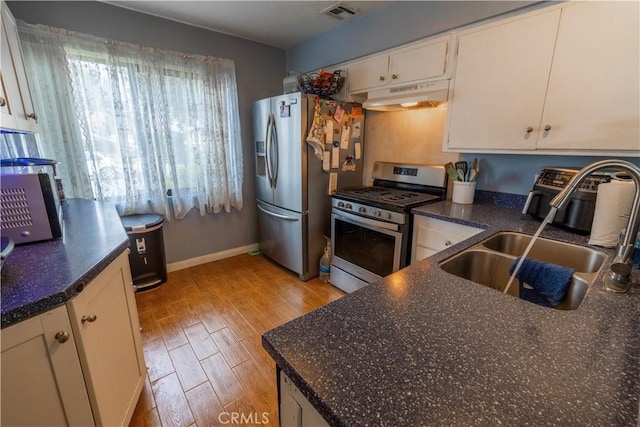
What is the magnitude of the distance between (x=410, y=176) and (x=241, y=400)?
2.04m

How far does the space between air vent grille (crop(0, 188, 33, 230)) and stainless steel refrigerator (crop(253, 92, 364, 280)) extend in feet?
5.70

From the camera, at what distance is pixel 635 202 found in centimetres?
77

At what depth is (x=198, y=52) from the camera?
2.68 m

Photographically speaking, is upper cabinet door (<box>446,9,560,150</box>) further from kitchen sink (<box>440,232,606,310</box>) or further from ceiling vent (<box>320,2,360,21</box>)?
ceiling vent (<box>320,2,360,21</box>)

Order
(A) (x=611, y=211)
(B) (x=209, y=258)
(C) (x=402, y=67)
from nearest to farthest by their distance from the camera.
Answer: (A) (x=611, y=211), (C) (x=402, y=67), (B) (x=209, y=258)

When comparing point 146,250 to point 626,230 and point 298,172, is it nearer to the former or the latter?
point 298,172

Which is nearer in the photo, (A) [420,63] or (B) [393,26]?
(A) [420,63]

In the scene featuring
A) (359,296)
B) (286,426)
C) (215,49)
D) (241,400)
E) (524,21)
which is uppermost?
(215,49)

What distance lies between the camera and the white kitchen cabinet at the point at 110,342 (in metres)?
0.92

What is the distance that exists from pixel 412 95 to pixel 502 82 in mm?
557

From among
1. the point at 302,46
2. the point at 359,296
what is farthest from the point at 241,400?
the point at 302,46

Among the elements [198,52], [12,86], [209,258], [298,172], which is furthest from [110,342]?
[198,52]

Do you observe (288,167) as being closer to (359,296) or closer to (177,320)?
(177,320)

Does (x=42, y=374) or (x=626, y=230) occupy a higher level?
(x=626, y=230)
